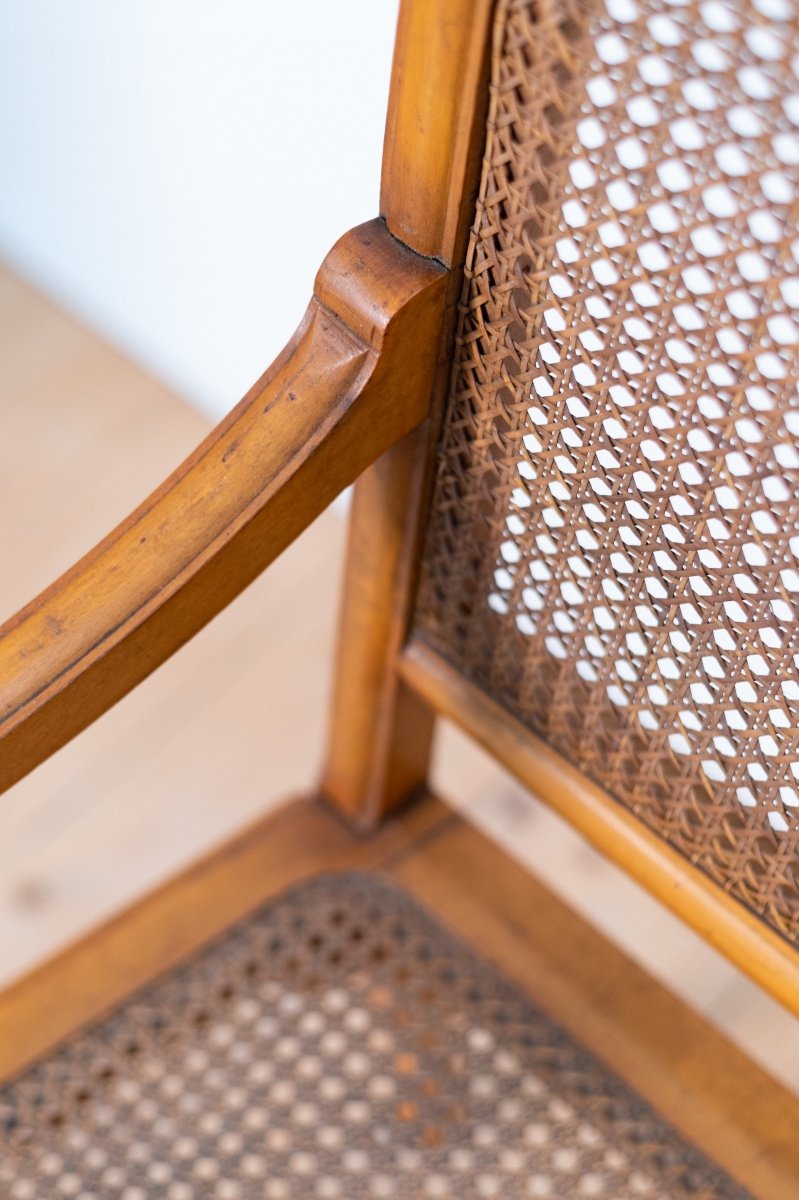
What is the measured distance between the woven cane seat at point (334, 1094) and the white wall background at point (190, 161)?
0.49 metres

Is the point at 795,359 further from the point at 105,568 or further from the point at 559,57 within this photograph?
the point at 105,568

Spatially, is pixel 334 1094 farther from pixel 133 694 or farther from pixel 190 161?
pixel 190 161

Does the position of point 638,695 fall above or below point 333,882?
above

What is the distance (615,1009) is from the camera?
79cm

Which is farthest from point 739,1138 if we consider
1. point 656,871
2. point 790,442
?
point 790,442

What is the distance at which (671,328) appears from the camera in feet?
1.65

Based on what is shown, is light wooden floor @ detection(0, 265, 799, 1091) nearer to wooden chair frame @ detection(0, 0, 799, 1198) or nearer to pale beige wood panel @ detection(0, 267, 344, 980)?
pale beige wood panel @ detection(0, 267, 344, 980)

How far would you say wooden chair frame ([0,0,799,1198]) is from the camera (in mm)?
558

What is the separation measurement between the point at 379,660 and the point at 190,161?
0.54 metres

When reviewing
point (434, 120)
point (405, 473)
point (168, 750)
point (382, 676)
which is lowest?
point (168, 750)

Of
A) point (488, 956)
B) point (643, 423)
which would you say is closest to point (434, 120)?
point (643, 423)

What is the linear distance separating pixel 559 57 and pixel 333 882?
0.48 metres

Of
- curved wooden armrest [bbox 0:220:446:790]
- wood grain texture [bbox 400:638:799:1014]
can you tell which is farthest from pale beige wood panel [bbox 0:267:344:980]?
curved wooden armrest [bbox 0:220:446:790]

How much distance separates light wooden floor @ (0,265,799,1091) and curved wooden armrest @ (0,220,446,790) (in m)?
0.47
